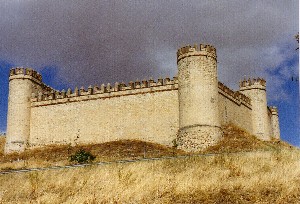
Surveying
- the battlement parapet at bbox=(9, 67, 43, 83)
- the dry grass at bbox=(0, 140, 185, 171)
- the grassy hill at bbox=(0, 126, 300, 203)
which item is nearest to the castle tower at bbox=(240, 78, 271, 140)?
the dry grass at bbox=(0, 140, 185, 171)

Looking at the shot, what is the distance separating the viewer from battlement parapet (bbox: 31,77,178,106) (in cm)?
3055

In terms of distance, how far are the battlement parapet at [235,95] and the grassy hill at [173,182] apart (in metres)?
19.1

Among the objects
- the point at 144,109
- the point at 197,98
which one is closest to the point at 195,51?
the point at 197,98

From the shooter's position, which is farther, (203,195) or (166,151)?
(166,151)

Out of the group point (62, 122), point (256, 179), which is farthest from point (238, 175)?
point (62, 122)

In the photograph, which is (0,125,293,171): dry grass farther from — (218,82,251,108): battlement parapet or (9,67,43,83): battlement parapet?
(9,67,43,83): battlement parapet

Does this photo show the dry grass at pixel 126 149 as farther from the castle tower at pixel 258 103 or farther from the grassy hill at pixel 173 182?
the grassy hill at pixel 173 182

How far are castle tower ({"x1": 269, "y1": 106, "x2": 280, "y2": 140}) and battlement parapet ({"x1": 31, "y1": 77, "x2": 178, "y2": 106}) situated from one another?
54.4 ft

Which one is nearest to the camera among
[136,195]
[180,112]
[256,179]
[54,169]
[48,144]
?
[136,195]

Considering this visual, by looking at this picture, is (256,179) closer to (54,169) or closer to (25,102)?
(54,169)

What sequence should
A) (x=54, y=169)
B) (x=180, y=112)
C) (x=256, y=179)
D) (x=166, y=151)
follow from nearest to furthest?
(x=256, y=179) < (x=54, y=169) < (x=166, y=151) < (x=180, y=112)

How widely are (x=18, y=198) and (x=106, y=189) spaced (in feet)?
6.82

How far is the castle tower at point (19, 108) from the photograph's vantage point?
108 ft

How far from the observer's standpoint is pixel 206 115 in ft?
90.4
